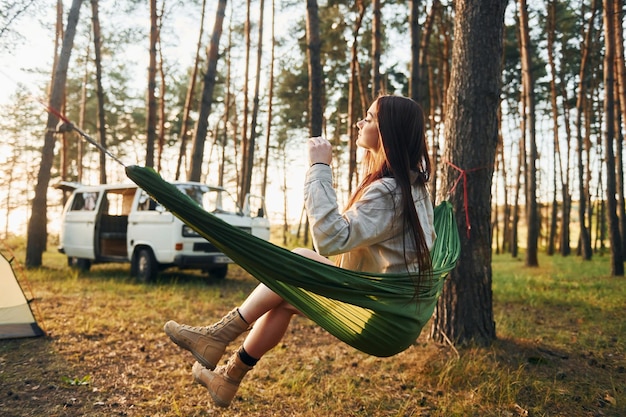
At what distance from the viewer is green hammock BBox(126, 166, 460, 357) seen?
5.40ft

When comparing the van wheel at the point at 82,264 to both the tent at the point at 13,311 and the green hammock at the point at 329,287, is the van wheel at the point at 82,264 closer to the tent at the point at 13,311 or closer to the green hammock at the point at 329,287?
the tent at the point at 13,311

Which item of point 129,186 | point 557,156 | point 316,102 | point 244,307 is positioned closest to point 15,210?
point 129,186

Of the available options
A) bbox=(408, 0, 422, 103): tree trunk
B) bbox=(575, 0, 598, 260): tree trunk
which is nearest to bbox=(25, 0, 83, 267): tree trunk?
bbox=(408, 0, 422, 103): tree trunk

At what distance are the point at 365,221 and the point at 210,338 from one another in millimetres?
849

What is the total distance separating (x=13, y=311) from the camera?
3645 mm

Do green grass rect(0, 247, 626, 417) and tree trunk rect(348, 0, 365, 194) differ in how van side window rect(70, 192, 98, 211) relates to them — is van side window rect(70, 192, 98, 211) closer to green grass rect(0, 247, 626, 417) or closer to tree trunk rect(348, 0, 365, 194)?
green grass rect(0, 247, 626, 417)

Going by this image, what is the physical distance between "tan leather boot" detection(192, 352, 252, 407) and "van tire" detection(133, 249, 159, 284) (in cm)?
473

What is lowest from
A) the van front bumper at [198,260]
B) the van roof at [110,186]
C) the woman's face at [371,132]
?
the van front bumper at [198,260]

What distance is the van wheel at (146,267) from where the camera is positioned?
639 cm

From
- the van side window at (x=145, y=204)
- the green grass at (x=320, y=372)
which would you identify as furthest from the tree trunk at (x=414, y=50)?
the van side window at (x=145, y=204)

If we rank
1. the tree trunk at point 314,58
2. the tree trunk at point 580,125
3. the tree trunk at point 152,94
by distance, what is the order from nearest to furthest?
the tree trunk at point 314,58, the tree trunk at point 152,94, the tree trunk at point 580,125

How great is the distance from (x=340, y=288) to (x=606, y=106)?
8533mm

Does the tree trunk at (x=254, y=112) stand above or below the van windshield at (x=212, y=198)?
above

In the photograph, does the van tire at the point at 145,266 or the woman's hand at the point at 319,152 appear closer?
the woman's hand at the point at 319,152
